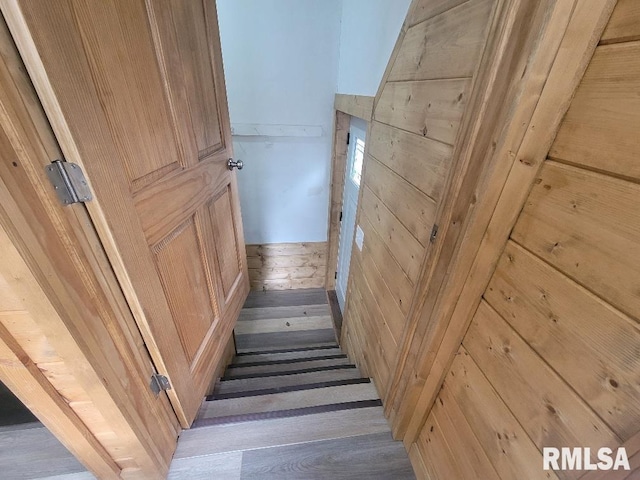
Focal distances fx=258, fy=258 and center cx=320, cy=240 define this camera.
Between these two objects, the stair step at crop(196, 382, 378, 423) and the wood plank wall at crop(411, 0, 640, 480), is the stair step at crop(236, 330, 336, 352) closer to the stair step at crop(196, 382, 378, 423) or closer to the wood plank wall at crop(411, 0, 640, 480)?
the stair step at crop(196, 382, 378, 423)

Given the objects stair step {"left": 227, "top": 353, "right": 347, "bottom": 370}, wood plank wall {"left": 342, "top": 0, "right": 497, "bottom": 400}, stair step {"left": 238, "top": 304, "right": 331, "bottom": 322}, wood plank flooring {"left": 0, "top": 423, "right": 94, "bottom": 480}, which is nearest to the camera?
wood plank wall {"left": 342, "top": 0, "right": 497, "bottom": 400}

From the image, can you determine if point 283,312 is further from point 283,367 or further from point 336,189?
point 336,189

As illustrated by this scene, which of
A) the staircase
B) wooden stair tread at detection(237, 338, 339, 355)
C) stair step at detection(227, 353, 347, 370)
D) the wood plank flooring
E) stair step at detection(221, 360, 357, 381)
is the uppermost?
the wood plank flooring

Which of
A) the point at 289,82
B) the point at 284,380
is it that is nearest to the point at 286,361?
the point at 284,380

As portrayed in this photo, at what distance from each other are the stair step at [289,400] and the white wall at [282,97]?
5.54 ft

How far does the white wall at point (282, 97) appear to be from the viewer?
1974 mm

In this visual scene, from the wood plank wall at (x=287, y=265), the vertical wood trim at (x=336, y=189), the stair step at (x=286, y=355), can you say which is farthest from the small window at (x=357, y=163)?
the stair step at (x=286, y=355)

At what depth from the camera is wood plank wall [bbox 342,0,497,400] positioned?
2.33ft

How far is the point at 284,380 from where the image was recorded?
1867 millimetres

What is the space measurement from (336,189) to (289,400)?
1836mm

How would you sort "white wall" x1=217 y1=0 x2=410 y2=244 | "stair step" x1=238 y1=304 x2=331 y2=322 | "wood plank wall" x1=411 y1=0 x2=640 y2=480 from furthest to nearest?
1. "stair step" x1=238 y1=304 x2=331 y2=322
2. "white wall" x1=217 y1=0 x2=410 y2=244
3. "wood plank wall" x1=411 y1=0 x2=640 y2=480

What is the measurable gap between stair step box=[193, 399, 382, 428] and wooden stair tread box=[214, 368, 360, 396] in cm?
51

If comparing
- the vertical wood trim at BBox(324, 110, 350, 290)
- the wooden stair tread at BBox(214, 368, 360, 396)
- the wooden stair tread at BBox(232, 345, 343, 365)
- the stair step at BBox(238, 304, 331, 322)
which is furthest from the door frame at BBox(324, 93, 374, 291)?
the wooden stair tread at BBox(214, 368, 360, 396)

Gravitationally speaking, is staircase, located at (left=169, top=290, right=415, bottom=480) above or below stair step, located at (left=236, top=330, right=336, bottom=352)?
above
